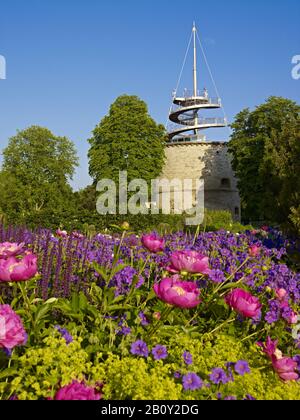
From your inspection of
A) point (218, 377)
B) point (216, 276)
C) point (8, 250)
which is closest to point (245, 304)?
point (218, 377)

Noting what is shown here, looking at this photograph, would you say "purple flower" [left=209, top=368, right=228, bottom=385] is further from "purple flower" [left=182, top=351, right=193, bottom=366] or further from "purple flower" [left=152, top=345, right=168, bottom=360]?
"purple flower" [left=152, top=345, right=168, bottom=360]

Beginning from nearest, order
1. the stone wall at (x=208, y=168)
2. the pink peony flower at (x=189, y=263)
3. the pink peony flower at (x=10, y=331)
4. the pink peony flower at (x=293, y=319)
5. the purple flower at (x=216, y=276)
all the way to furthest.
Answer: the pink peony flower at (x=10, y=331), the pink peony flower at (x=189, y=263), the pink peony flower at (x=293, y=319), the purple flower at (x=216, y=276), the stone wall at (x=208, y=168)

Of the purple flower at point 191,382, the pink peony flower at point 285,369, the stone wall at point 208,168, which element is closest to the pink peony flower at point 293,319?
the pink peony flower at point 285,369

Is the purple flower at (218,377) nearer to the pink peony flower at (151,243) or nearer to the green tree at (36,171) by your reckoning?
the pink peony flower at (151,243)

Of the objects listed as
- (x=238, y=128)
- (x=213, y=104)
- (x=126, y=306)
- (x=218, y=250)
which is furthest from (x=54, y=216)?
(x=213, y=104)

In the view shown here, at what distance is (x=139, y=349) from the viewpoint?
2.34 m

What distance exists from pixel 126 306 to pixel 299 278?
211cm

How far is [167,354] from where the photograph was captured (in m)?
2.46

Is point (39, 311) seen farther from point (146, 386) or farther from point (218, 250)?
point (218, 250)

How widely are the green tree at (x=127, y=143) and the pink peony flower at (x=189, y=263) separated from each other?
30.4 meters

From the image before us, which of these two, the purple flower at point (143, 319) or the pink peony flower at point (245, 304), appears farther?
the purple flower at point (143, 319)

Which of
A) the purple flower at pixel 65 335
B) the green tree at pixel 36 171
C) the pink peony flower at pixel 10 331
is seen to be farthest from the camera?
the green tree at pixel 36 171

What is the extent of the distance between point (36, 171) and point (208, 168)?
14.9m

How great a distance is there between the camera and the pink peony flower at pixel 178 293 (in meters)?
2.19
